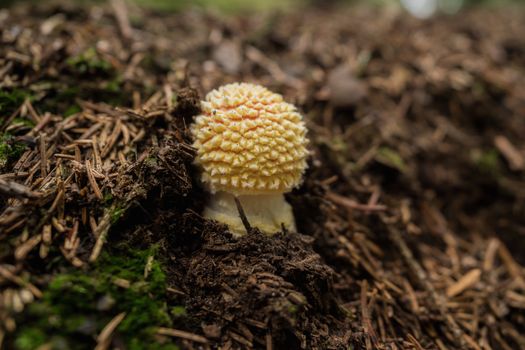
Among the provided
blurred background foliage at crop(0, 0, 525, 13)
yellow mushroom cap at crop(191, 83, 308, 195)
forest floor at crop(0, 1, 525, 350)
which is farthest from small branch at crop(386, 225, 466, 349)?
blurred background foliage at crop(0, 0, 525, 13)

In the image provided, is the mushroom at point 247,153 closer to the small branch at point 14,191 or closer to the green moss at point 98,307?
the green moss at point 98,307

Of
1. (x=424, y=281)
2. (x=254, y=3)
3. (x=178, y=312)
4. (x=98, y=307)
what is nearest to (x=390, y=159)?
(x=424, y=281)

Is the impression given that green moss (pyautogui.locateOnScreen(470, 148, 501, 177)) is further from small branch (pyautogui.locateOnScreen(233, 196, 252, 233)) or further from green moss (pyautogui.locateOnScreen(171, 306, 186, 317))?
green moss (pyautogui.locateOnScreen(171, 306, 186, 317))

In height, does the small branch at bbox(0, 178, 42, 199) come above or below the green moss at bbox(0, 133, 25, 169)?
below

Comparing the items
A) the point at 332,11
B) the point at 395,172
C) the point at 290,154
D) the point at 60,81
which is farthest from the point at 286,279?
the point at 332,11

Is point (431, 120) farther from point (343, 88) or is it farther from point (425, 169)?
point (343, 88)

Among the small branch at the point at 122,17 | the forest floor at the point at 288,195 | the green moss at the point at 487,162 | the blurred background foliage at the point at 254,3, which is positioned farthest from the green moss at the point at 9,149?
the green moss at the point at 487,162

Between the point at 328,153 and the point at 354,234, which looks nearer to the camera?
the point at 354,234
